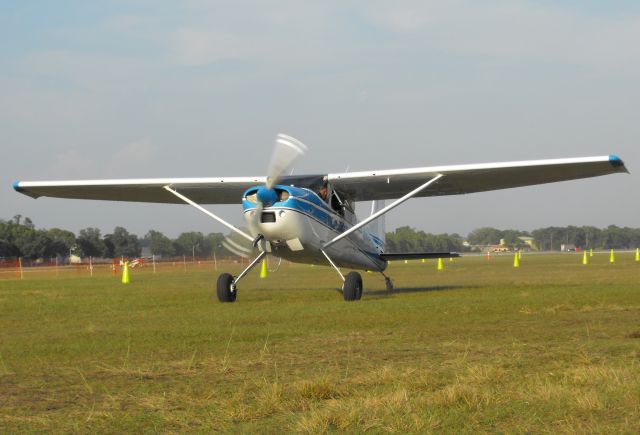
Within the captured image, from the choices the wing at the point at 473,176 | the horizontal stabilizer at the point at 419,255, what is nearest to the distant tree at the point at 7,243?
the horizontal stabilizer at the point at 419,255

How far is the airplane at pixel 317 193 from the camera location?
45.9ft

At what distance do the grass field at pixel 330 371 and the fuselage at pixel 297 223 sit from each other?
2.33m

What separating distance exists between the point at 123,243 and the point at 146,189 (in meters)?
91.6

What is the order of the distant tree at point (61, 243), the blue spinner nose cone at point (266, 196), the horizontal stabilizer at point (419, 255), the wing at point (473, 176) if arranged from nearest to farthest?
the blue spinner nose cone at point (266, 196)
the wing at point (473, 176)
the horizontal stabilizer at point (419, 255)
the distant tree at point (61, 243)

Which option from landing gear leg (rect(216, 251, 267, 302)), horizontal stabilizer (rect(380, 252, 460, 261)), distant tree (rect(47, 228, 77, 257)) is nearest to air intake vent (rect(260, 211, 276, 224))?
landing gear leg (rect(216, 251, 267, 302))

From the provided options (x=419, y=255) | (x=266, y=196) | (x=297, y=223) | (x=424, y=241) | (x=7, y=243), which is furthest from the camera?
(x=424, y=241)

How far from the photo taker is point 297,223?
14117 millimetres

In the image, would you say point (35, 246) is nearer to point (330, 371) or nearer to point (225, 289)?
point (225, 289)

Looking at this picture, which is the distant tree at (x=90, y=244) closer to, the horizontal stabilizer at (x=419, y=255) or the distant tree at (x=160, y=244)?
the distant tree at (x=160, y=244)

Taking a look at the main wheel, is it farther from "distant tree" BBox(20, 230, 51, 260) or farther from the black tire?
"distant tree" BBox(20, 230, 51, 260)

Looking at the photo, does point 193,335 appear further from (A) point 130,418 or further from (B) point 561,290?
(B) point 561,290

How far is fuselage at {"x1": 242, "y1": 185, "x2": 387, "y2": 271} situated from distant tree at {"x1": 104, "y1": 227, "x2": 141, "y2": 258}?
92.0 meters

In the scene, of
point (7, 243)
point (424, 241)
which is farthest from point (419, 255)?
point (424, 241)

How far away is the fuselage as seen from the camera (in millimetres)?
13781
